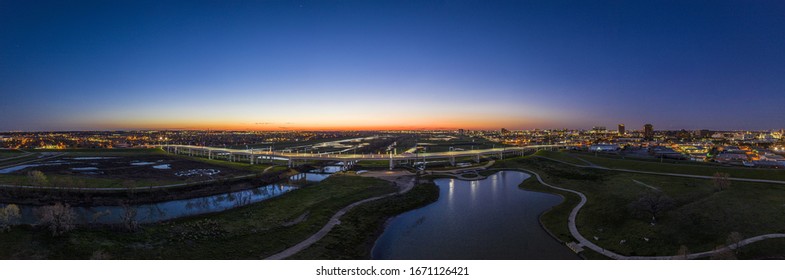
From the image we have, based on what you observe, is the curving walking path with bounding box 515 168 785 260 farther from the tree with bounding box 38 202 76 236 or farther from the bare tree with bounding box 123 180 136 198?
the bare tree with bounding box 123 180 136 198

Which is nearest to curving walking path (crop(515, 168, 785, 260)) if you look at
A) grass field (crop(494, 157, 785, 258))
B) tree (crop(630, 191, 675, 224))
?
grass field (crop(494, 157, 785, 258))

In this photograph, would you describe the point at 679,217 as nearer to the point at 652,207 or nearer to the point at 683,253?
the point at 652,207

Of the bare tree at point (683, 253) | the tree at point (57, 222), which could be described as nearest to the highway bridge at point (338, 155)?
the tree at point (57, 222)

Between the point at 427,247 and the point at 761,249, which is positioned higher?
the point at 761,249

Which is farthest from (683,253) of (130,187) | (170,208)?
(130,187)

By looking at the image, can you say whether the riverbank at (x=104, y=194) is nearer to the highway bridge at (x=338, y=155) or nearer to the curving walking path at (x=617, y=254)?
the highway bridge at (x=338, y=155)

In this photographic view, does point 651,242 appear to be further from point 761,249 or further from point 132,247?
point 132,247

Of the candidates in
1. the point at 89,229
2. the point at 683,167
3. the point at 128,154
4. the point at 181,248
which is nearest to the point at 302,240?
the point at 181,248
